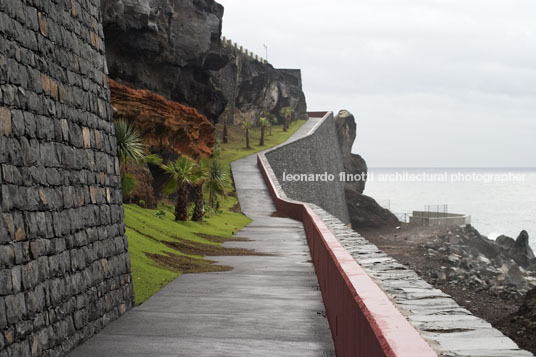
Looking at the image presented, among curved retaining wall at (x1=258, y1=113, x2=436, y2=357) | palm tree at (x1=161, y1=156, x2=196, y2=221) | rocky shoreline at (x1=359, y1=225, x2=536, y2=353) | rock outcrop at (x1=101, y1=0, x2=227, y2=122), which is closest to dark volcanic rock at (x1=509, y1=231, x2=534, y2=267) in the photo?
rocky shoreline at (x1=359, y1=225, x2=536, y2=353)

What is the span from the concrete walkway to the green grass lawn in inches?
17.2

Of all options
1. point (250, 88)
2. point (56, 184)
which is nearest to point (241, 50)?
point (250, 88)

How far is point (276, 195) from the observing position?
34219mm

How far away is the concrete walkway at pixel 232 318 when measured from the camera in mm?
7520

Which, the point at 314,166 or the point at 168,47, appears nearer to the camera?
the point at 168,47

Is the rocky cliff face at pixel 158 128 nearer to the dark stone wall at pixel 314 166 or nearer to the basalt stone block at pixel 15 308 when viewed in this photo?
the dark stone wall at pixel 314 166

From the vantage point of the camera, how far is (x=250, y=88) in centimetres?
7225

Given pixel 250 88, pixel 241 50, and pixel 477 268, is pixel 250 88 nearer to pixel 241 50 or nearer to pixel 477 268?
pixel 241 50

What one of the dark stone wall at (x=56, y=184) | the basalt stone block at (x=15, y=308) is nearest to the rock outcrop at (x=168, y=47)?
the dark stone wall at (x=56, y=184)

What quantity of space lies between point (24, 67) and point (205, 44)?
37169mm

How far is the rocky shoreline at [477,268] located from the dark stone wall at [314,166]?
191 inches

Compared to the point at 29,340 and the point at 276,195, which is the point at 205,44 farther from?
the point at 29,340

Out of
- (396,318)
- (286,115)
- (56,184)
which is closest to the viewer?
(396,318)

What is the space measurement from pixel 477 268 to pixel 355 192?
29.3 meters
